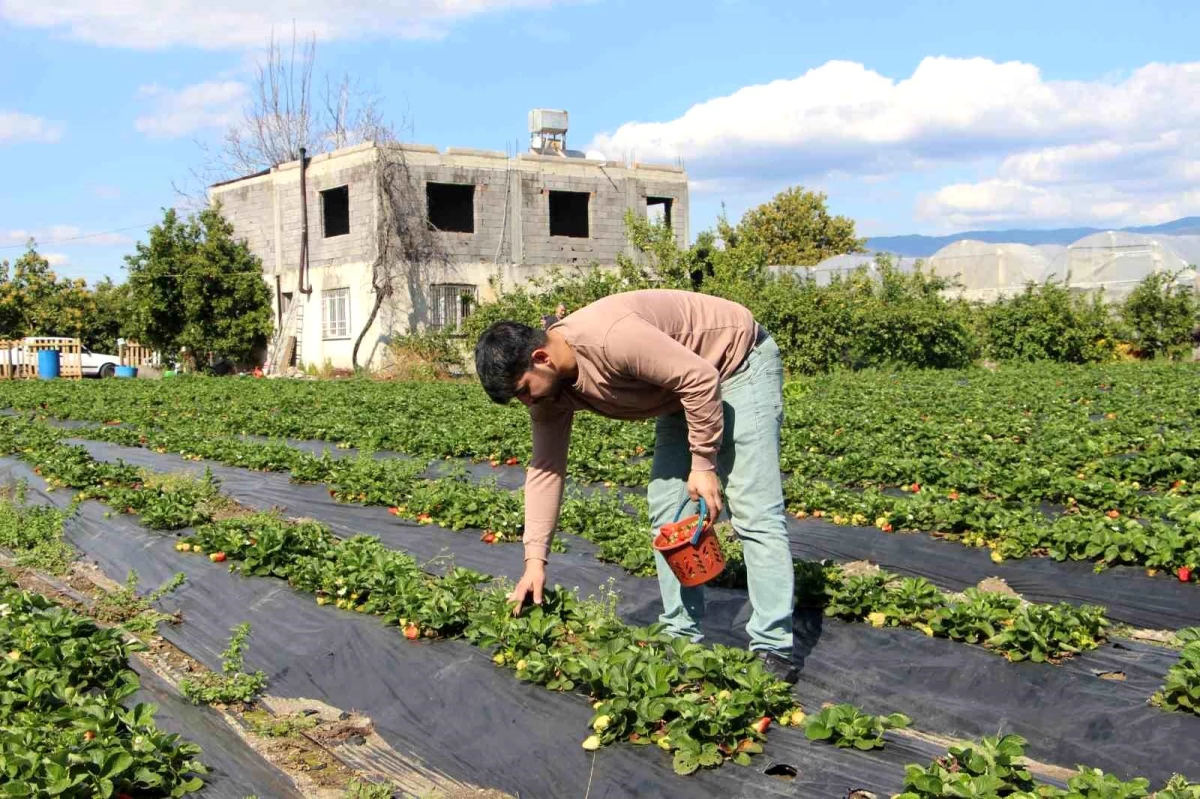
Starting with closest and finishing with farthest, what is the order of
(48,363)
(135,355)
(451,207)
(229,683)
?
1. (229,683)
2. (48,363)
3. (451,207)
4. (135,355)

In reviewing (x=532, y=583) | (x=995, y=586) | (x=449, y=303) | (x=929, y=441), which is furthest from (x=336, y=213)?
(x=532, y=583)

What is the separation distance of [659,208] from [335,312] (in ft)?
31.0

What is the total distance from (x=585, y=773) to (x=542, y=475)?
4.00ft

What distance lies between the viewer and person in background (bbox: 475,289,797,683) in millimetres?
3646

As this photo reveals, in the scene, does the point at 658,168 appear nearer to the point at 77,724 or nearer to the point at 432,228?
the point at 432,228

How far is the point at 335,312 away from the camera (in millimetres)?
27547

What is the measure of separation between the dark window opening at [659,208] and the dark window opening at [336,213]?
27.2 ft

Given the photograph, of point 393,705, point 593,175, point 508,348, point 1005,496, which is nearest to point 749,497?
point 508,348

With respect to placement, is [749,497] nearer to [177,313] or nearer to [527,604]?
[527,604]

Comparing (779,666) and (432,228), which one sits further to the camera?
(432,228)

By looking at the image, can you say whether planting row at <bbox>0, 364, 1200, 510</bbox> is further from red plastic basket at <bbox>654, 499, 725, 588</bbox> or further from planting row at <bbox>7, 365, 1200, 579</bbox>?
red plastic basket at <bbox>654, 499, 725, 588</bbox>

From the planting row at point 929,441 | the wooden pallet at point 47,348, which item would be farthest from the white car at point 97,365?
the planting row at point 929,441

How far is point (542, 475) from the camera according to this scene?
4199 millimetres

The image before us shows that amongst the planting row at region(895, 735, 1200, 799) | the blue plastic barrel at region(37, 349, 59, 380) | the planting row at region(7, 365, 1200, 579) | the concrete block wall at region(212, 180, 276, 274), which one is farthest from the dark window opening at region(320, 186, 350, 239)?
the planting row at region(895, 735, 1200, 799)
